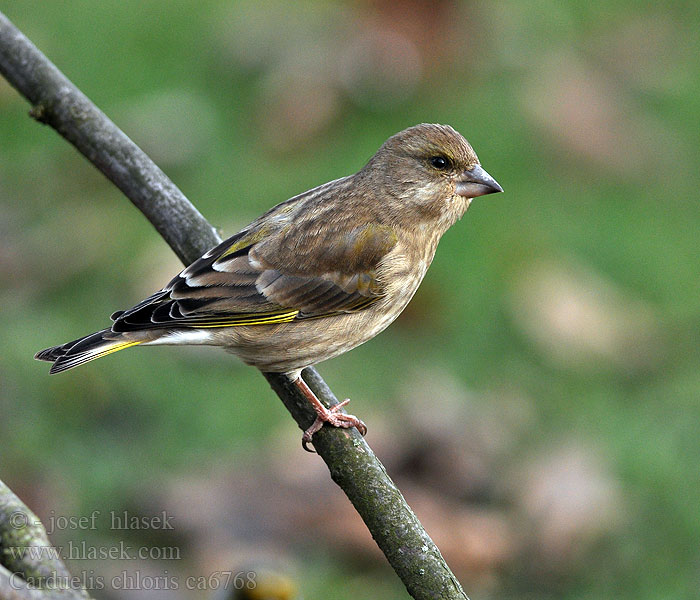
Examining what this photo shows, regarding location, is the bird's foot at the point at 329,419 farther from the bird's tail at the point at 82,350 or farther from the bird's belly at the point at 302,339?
the bird's tail at the point at 82,350

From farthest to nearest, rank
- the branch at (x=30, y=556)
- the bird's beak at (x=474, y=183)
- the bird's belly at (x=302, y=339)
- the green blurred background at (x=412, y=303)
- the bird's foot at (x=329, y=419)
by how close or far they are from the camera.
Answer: the green blurred background at (x=412, y=303), the bird's beak at (x=474, y=183), the bird's belly at (x=302, y=339), the bird's foot at (x=329, y=419), the branch at (x=30, y=556)

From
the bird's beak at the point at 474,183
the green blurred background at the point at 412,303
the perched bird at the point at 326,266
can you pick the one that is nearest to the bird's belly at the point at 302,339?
the perched bird at the point at 326,266

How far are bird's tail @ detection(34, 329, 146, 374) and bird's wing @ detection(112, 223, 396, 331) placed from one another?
170 millimetres

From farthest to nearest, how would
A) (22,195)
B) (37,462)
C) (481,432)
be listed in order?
(22,195) → (481,432) → (37,462)

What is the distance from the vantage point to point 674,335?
6.66 m

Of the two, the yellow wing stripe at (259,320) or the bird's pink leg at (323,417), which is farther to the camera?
the yellow wing stripe at (259,320)

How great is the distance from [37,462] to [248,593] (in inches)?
116

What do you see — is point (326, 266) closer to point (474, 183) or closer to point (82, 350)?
point (474, 183)

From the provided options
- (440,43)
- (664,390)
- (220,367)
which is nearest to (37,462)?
(220,367)

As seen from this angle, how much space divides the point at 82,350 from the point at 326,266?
3.40 ft

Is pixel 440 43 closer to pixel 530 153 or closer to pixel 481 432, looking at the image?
pixel 530 153

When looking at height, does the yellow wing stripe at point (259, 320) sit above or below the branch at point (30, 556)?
above

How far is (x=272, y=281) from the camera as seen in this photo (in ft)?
13.7

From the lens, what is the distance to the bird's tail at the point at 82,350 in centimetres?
361
